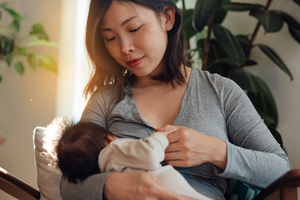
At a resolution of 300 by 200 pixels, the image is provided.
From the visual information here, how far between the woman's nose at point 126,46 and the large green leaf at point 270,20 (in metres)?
1.15

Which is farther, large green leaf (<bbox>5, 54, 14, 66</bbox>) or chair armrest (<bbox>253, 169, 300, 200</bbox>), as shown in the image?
large green leaf (<bbox>5, 54, 14, 66</bbox>)

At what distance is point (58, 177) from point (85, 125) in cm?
34

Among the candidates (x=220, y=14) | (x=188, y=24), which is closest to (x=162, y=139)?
(x=188, y=24)

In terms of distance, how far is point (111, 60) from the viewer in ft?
4.10

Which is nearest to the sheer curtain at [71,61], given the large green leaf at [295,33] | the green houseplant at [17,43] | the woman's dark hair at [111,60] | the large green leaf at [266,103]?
the green houseplant at [17,43]

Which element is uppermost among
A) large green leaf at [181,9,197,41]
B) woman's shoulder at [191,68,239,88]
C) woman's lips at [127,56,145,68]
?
large green leaf at [181,9,197,41]

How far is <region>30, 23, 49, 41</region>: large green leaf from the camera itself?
1438 millimetres

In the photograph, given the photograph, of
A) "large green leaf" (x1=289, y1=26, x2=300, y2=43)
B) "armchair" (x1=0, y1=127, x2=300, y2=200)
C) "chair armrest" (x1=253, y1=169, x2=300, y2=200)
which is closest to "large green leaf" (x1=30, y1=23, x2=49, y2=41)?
"armchair" (x1=0, y1=127, x2=300, y2=200)

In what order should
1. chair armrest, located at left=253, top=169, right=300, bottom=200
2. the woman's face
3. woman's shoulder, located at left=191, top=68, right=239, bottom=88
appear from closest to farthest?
chair armrest, located at left=253, top=169, right=300, bottom=200, the woman's face, woman's shoulder, located at left=191, top=68, right=239, bottom=88

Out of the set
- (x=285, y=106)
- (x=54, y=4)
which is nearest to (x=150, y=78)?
(x=54, y=4)

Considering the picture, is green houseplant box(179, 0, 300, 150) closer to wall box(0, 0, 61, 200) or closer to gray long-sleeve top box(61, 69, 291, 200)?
gray long-sleeve top box(61, 69, 291, 200)

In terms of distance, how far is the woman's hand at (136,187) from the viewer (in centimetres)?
72

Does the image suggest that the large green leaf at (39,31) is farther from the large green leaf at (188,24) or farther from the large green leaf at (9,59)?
the large green leaf at (188,24)

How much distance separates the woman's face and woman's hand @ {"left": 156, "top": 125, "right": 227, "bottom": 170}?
1.10ft
